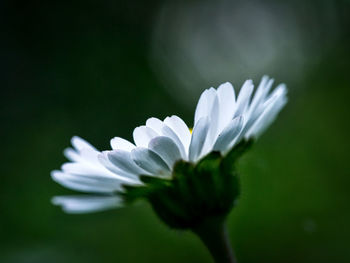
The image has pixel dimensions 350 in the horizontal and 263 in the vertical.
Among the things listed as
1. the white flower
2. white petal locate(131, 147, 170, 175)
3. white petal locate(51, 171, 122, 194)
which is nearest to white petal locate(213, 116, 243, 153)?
the white flower

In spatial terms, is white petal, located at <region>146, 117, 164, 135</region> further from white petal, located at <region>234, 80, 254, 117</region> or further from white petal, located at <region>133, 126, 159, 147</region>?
white petal, located at <region>234, 80, 254, 117</region>

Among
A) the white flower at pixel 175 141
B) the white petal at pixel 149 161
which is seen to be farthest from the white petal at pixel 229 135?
the white petal at pixel 149 161

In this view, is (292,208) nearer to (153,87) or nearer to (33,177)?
(33,177)

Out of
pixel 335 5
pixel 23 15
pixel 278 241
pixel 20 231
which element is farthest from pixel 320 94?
pixel 23 15

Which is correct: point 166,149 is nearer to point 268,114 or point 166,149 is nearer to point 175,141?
point 175,141

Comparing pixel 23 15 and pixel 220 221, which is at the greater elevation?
pixel 23 15

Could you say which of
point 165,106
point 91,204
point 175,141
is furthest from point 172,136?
point 165,106
